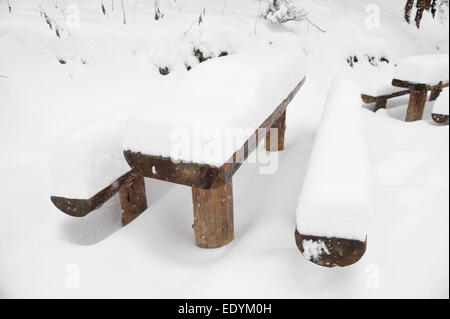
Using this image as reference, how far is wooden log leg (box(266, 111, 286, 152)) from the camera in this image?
8.92 ft

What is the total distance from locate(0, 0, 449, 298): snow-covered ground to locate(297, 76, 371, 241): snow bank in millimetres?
191

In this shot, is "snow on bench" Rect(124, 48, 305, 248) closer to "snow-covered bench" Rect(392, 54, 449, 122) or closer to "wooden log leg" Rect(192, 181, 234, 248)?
"wooden log leg" Rect(192, 181, 234, 248)

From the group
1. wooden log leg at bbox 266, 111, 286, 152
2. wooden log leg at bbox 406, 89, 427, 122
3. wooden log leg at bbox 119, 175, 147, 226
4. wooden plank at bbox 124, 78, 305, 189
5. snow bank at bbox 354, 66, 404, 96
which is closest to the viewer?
wooden plank at bbox 124, 78, 305, 189

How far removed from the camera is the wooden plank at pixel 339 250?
41.5 inches

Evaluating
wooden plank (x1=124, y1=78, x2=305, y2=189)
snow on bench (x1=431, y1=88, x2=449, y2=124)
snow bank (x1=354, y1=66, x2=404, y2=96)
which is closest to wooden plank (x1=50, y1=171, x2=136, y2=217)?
wooden plank (x1=124, y1=78, x2=305, y2=189)

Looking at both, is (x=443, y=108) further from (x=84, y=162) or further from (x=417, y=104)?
(x=417, y=104)

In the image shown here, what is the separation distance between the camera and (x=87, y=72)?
3.46m

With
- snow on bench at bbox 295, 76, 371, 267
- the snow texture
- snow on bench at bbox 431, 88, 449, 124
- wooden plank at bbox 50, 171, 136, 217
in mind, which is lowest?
wooden plank at bbox 50, 171, 136, 217

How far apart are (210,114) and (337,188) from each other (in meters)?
0.54

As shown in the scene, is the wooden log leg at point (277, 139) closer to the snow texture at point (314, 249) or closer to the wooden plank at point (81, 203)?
the wooden plank at point (81, 203)

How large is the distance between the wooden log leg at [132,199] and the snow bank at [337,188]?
3.33 feet

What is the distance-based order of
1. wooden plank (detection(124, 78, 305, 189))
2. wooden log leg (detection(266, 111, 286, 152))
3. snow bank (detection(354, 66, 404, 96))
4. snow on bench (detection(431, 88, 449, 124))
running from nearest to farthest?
snow on bench (detection(431, 88, 449, 124))
wooden plank (detection(124, 78, 305, 189))
wooden log leg (detection(266, 111, 286, 152))
snow bank (detection(354, 66, 404, 96))

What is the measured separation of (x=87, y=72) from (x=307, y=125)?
91.0 inches
